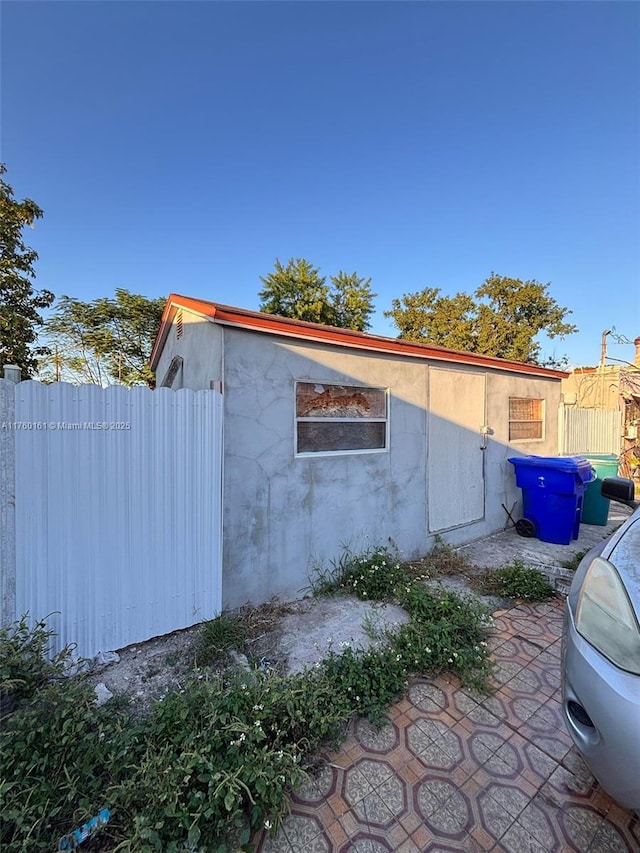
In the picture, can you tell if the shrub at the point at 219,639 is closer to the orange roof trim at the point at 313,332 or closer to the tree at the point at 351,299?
the orange roof trim at the point at 313,332

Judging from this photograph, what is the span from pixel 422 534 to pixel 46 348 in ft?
44.5

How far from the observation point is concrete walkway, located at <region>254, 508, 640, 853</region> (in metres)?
1.46

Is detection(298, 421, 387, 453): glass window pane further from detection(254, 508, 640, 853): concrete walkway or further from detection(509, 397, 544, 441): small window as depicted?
detection(509, 397, 544, 441): small window

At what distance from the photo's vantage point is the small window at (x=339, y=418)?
369cm

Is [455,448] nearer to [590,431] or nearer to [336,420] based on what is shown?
[336,420]

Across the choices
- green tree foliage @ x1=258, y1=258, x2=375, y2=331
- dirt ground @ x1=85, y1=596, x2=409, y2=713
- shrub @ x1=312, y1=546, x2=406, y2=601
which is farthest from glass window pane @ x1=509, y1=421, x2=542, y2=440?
green tree foliage @ x1=258, y1=258, x2=375, y2=331

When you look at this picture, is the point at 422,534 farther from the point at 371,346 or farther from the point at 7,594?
the point at 7,594

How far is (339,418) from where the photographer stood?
394cm

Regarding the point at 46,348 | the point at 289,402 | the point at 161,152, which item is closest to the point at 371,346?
the point at 289,402

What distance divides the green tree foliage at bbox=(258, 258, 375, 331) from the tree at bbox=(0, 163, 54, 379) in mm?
8816

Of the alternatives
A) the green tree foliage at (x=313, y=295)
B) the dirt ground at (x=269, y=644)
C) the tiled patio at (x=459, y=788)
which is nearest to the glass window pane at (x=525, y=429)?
the dirt ground at (x=269, y=644)

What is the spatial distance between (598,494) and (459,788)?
5874 mm

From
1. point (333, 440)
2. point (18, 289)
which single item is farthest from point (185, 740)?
point (18, 289)

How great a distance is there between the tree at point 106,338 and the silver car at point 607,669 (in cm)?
1459
